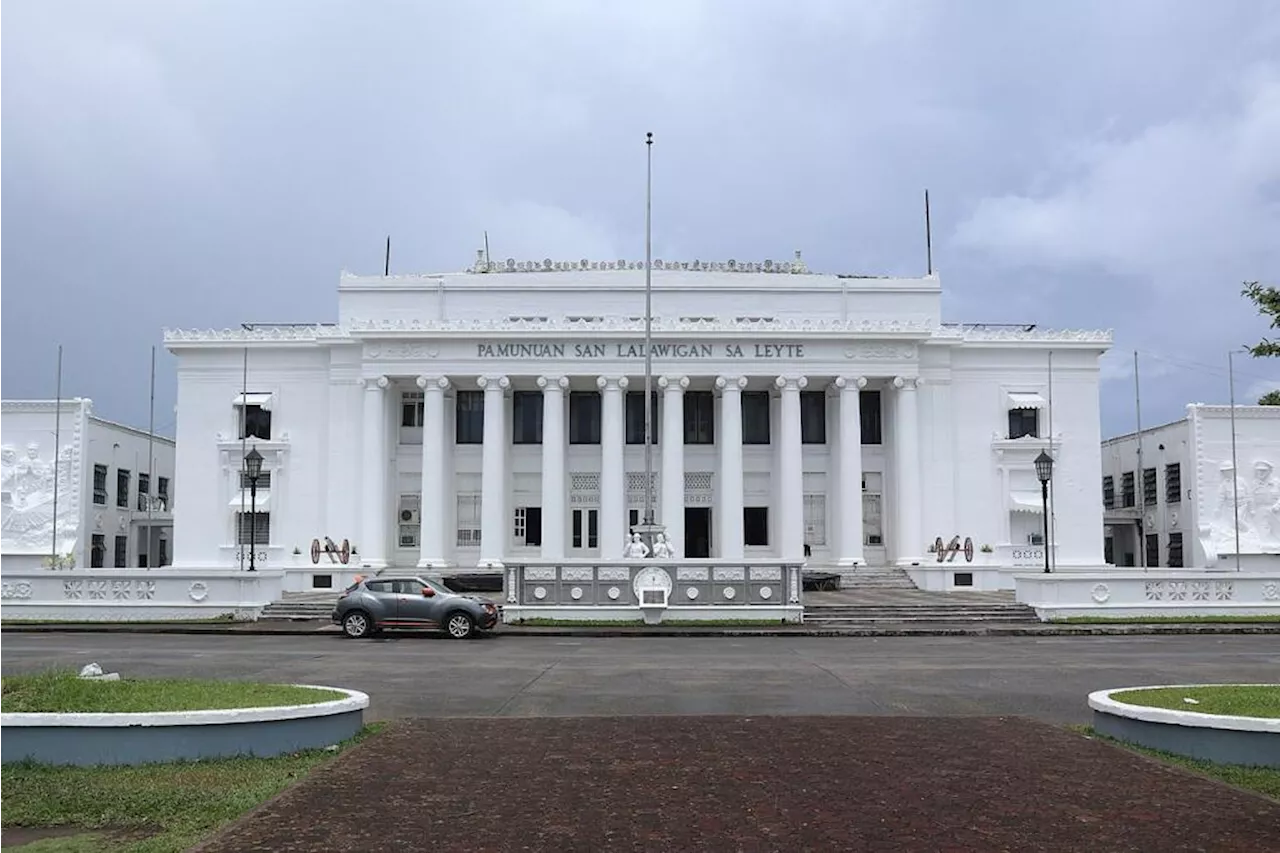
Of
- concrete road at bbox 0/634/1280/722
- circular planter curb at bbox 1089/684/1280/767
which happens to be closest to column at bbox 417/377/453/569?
concrete road at bbox 0/634/1280/722

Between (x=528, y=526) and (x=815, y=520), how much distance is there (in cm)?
1210

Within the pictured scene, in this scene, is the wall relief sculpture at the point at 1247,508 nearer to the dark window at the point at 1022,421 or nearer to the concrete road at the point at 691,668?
the dark window at the point at 1022,421

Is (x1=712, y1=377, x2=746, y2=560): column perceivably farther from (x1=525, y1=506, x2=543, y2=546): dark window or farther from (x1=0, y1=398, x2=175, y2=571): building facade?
(x1=0, y1=398, x2=175, y2=571): building facade

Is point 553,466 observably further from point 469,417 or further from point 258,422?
point 258,422

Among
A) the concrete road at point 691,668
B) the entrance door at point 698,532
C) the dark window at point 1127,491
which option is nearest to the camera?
the concrete road at point 691,668

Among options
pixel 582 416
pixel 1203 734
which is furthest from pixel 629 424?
pixel 1203 734

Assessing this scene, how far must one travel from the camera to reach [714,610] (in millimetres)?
30312

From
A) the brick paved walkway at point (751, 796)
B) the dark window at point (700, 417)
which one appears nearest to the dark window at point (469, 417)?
the dark window at point (700, 417)

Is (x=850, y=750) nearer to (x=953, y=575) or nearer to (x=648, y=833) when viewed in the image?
(x=648, y=833)

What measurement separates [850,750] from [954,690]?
19.1 ft

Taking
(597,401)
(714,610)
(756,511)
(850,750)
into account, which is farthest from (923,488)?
(850,750)

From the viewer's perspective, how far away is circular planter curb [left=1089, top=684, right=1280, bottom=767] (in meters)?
Answer: 9.91

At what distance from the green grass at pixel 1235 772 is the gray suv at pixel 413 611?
693 inches

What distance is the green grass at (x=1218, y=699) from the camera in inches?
427
